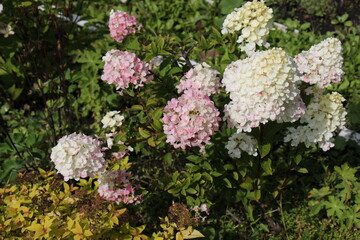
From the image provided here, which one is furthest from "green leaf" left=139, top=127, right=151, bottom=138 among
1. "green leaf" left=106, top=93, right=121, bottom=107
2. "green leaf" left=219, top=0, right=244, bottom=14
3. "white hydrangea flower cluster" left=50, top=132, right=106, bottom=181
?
"green leaf" left=106, top=93, right=121, bottom=107

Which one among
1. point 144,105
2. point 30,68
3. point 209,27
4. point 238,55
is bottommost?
point 30,68

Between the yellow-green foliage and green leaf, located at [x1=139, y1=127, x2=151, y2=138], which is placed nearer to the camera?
the yellow-green foliage

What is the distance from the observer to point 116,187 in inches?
91.7

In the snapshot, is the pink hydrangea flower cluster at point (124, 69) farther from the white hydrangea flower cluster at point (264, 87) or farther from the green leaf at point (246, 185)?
the green leaf at point (246, 185)

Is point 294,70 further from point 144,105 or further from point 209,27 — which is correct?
point 209,27

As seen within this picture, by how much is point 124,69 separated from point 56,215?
2.76 ft

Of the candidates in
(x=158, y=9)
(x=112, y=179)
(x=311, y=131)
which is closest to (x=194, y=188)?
(x=112, y=179)

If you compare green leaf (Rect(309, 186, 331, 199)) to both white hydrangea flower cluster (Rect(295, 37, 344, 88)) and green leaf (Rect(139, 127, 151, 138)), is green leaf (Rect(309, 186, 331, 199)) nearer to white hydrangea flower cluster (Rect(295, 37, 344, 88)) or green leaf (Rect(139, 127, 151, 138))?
white hydrangea flower cluster (Rect(295, 37, 344, 88))

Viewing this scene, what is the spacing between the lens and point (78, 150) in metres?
1.90

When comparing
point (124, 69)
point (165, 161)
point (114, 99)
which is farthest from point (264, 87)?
point (114, 99)

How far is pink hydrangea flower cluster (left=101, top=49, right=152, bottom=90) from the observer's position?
206cm

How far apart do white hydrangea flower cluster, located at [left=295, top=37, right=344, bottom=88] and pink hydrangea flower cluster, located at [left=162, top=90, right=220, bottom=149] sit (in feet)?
1.89

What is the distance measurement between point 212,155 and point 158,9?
2740 mm

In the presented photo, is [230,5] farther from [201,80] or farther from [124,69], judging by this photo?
[124,69]
